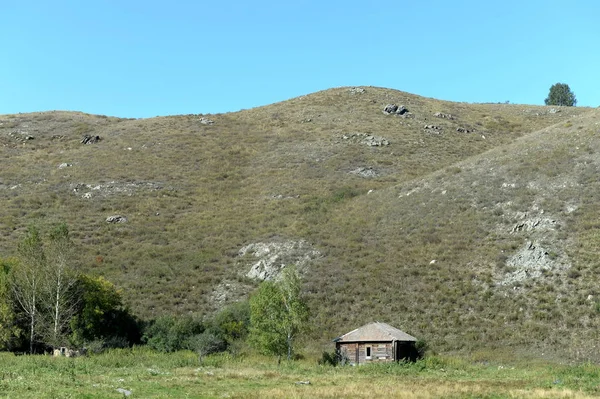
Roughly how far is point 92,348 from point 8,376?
1472cm

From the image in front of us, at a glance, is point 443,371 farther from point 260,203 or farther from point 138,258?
point 260,203

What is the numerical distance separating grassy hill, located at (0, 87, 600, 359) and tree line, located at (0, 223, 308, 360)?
483 cm

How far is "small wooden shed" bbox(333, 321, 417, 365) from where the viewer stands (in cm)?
3922

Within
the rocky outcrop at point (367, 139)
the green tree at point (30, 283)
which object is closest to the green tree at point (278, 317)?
the green tree at point (30, 283)

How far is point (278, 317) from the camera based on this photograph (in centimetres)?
4125

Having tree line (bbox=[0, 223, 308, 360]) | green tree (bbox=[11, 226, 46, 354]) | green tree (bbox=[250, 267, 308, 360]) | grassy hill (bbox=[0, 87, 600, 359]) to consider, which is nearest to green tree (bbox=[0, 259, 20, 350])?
tree line (bbox=[0, 223, 308, 360])

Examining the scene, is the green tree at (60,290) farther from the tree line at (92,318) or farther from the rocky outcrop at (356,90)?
the rocky outcrop at (356,90)

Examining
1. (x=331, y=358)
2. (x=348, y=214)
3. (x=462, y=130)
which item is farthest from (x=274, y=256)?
(x=462, y=130)

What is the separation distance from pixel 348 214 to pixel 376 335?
27.5 m

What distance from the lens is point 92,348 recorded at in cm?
4050

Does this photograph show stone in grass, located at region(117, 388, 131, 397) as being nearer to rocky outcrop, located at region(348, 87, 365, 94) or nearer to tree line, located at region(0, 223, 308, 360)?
tree line, located at region(0, 223, 308, 360)

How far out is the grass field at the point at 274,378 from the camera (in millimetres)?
23875

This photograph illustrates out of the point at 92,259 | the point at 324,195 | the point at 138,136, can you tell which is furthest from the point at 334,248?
the point at 138,136

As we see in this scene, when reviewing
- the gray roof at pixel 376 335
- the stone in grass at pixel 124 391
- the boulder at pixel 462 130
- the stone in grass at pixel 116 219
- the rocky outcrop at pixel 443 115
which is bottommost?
the stone in grass at pixel 124 391
